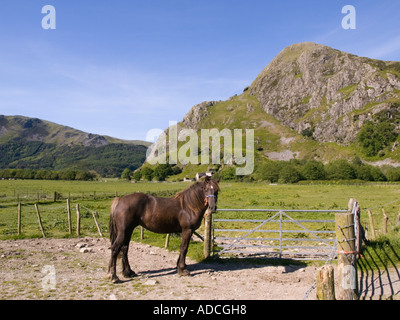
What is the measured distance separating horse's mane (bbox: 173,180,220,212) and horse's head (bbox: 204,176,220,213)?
47 mm

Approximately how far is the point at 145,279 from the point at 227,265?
3127 mm

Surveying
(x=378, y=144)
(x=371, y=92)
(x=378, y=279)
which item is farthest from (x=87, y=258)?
(x=371, y=92)

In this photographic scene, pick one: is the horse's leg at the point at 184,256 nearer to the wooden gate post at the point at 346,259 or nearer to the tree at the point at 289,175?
the wooden gate post at the point at 346,259

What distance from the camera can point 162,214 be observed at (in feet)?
29.5

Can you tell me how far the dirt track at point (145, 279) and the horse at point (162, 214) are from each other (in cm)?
90

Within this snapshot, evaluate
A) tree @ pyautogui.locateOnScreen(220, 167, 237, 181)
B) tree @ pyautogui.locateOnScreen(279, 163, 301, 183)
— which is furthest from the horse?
tree @ pyautogui.locateOnScreen(220, 167, 237, 181)

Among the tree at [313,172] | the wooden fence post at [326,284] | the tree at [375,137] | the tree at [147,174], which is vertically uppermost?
the tree at [375,137]

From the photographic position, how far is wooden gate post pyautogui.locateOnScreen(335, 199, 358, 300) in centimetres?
560

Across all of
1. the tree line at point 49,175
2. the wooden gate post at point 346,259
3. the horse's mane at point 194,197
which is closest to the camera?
the wooden gate post at point 346,259

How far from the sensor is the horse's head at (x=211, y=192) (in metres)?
8.74

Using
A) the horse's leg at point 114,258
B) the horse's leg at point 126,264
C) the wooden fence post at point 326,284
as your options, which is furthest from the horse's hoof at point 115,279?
the wooden fence post at point 326,284

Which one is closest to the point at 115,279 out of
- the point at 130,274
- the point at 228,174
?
the point at 130,274

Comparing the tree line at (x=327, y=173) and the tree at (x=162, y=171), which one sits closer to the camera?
the tree line at (x=327, y=173)
